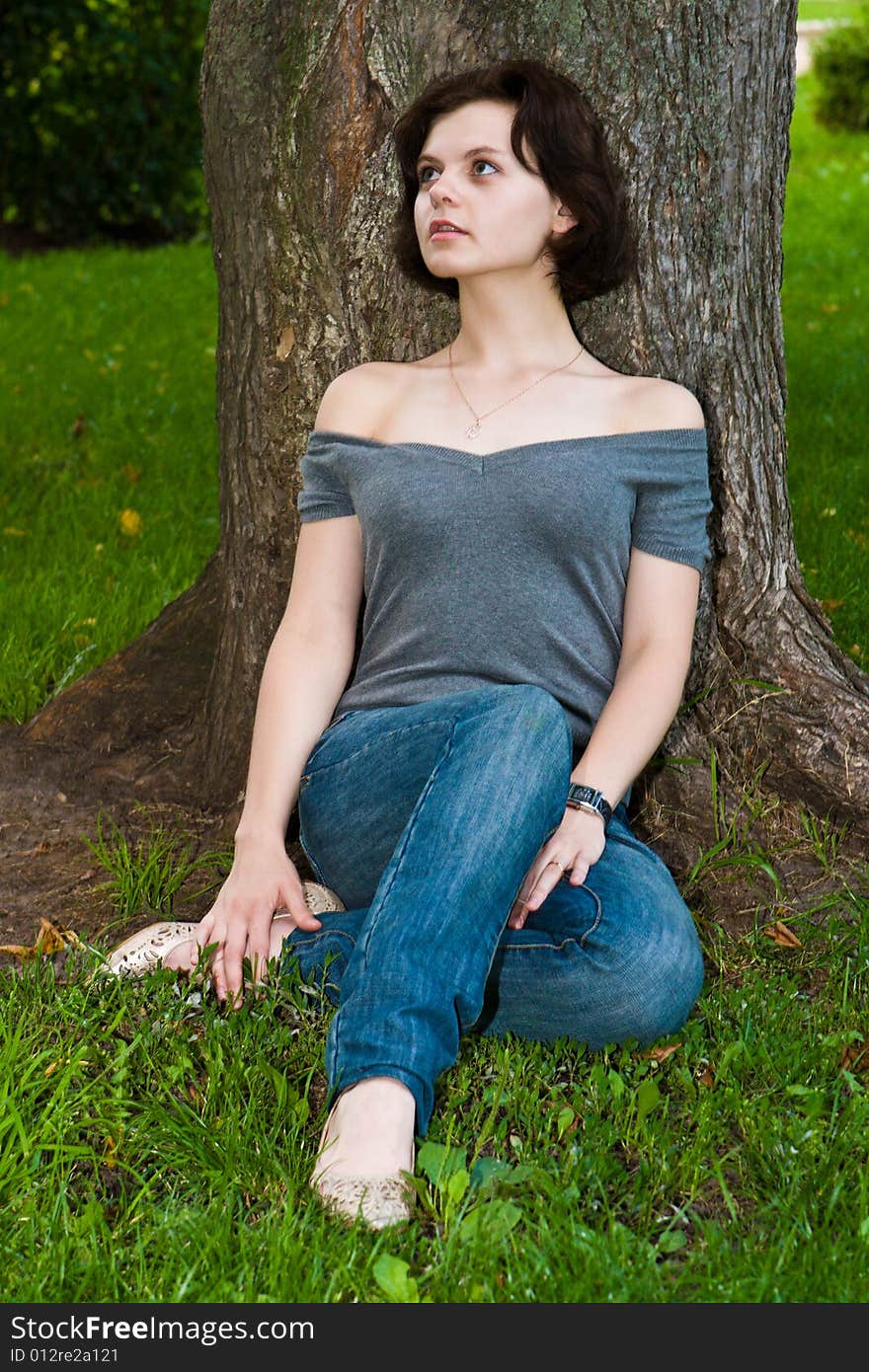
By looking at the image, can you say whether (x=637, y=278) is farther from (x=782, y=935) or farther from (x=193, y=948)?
(x=193, y=948)

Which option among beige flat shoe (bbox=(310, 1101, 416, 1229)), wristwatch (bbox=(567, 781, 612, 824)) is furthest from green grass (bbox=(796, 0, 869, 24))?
beige flat shoe (bbox=(310, 1101, 416, 1229))

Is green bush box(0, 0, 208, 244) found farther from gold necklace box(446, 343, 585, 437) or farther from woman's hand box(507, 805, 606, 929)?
woman's hand box(507, 805, 606, 929)

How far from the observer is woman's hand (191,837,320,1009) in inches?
99.3

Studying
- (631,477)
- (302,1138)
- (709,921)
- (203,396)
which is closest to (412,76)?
(631,477)

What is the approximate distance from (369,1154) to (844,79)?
15.0 meters

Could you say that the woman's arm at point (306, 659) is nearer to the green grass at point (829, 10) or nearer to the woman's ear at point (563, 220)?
the woman's ear at point (563, 220)

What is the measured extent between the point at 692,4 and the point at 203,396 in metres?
4.03

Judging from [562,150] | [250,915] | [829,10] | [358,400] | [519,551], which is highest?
[829,10]

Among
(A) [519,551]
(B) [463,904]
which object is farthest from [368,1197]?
(A) [519,551]

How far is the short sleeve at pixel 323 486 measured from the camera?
2891 millimetres

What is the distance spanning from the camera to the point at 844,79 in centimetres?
1472

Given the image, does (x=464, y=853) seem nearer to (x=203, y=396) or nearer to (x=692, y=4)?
(x=692, y=4)

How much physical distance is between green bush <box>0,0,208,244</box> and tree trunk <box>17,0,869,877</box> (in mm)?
8295

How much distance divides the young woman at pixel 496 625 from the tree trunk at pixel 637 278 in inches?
4.8
